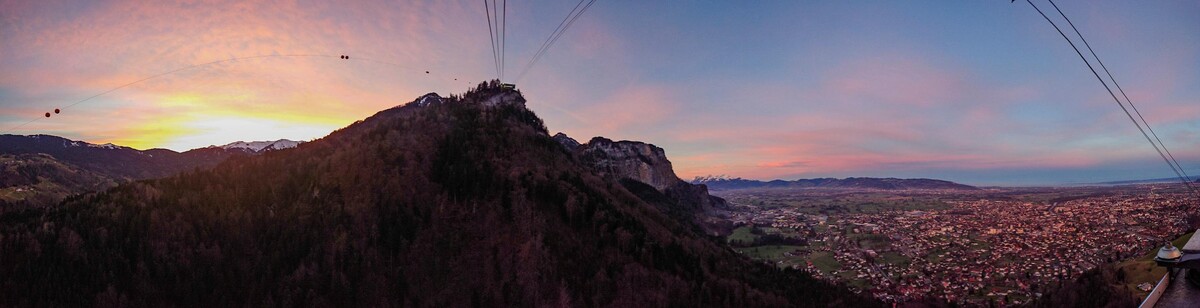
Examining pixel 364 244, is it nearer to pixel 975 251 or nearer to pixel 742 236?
pixel 975 251

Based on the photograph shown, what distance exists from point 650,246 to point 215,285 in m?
54.5

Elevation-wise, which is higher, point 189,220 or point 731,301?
point 189,220

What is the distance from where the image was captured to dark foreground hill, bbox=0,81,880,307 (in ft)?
171

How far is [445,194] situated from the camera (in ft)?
224

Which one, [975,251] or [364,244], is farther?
[975,251]

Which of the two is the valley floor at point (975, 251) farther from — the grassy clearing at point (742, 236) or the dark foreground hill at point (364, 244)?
the dark foreground hill at point (364, 244)

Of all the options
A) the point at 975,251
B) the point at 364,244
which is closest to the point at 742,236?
the point at 975,251

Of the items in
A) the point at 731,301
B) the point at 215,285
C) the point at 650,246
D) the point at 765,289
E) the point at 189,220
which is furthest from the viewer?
the point at 765,289

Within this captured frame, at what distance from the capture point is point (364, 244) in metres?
58.4

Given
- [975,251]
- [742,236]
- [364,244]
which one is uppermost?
[364,244]

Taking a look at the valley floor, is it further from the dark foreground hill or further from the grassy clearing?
the dark foreground hill

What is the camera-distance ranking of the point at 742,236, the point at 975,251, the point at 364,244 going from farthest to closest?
1. the point at 742,236
2. the point at 975,251
3. the point at 364,244

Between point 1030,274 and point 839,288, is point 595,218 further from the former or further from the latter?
point 1030,274

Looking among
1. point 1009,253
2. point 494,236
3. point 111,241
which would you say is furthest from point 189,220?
point 1009,253
